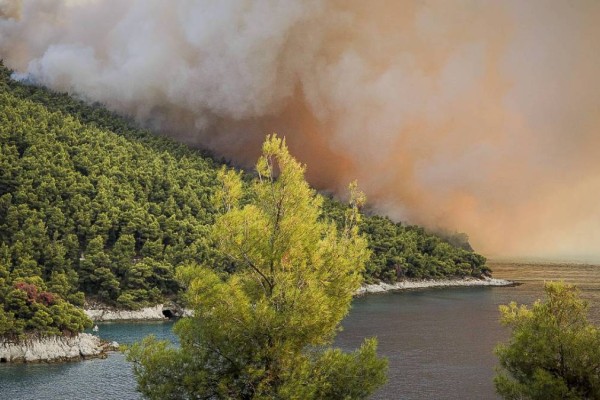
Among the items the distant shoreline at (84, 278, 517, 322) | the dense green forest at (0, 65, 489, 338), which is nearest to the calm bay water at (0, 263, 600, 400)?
the distant shoreline at (84, 278, 517, 322)

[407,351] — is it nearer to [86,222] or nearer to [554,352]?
[554,352]

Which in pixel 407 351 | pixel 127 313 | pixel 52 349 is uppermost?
pixel 127 313

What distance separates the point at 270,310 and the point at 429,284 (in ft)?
403

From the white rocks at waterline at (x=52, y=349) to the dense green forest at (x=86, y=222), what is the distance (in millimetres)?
983

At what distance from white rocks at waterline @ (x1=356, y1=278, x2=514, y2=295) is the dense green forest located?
8.65ft

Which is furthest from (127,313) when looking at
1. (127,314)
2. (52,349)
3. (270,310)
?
(270,310)

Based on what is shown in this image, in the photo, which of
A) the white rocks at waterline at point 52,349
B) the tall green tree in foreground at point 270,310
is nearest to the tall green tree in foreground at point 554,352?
the tall green tree in foreground at point 270,310

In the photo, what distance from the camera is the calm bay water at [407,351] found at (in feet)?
134

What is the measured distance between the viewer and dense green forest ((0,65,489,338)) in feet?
192

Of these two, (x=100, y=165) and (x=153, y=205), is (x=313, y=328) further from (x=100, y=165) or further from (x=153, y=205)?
(x=100, y=165)

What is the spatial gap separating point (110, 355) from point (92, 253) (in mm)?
29746

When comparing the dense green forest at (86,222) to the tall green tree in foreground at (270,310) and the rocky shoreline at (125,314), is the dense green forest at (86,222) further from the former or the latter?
the tall green tree in foreground at (270,310)

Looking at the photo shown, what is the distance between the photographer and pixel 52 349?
48.6 meters

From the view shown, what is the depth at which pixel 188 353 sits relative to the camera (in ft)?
51.5
